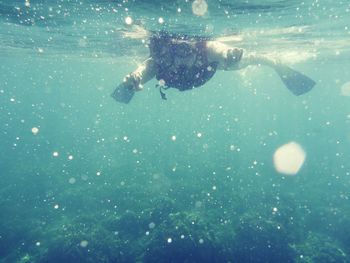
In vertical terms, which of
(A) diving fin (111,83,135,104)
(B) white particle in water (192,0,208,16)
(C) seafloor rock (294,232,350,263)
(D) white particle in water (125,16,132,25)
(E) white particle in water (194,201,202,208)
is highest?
(D) white particle in water (125,16,132,25)

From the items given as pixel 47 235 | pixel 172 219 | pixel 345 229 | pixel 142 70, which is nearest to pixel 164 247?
pixel 172 219

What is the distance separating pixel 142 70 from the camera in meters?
6.87

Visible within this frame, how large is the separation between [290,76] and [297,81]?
Answer: 9.7 inches

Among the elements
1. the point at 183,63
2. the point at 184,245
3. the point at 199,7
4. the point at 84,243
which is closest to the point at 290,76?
the point at 183,63

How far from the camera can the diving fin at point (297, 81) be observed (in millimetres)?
8539

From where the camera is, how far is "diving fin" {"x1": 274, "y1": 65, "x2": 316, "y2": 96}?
8.54m

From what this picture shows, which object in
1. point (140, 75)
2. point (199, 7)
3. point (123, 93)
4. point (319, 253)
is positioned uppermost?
point (199, 7)

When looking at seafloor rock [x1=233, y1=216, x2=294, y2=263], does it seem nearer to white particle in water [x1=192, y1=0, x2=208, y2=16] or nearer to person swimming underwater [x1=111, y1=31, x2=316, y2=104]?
person swimming underwater [x1=111, y1=31, x2=316, y2=104]

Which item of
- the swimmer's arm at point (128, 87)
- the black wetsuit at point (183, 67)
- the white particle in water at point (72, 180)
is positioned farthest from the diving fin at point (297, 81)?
the white particle in water at point (72, 180)

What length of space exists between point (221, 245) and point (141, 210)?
24.3 feet

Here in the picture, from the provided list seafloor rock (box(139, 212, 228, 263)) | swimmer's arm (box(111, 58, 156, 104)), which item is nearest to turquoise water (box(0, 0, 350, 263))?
seafloor rock (box(139, 212, 228, 263))

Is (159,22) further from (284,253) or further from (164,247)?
(284,253)

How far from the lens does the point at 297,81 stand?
864 cm

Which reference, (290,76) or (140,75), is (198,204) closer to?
(290,76)
